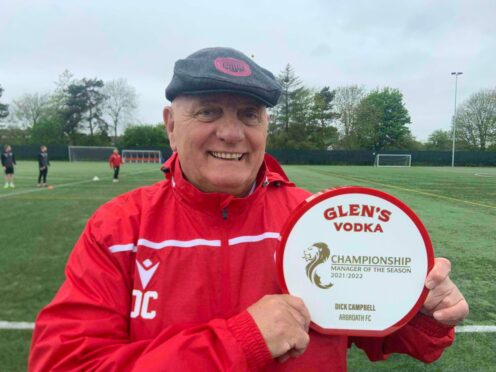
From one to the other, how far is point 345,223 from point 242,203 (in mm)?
374

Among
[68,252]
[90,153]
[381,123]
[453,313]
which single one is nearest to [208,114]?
[453,313]

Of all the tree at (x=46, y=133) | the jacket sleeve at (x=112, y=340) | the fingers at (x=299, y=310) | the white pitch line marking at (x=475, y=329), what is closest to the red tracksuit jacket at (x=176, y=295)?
the jacket sleeve at (x=112, y=340)

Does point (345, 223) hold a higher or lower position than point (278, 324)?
higher

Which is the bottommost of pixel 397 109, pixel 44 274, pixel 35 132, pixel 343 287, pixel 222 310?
pixel 44 274

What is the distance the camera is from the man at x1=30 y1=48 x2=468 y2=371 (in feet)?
3.43

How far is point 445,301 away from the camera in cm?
A: 120

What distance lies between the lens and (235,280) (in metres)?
1.28

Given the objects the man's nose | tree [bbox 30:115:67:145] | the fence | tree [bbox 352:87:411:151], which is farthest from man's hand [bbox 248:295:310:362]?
tree [bbox 30:115:67:145]

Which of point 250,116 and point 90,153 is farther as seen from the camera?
point 90,153

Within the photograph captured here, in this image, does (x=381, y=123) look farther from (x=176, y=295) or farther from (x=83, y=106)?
(x=176, y=295)

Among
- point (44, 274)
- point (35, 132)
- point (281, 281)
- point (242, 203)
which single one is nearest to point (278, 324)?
point (281, 281)

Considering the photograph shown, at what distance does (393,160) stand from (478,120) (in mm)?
18456

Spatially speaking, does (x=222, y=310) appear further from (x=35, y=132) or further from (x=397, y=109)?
(x=35, y=132)

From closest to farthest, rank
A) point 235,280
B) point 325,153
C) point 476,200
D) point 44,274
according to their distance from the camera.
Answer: point 235,280, point 44,274, point 476,200, point 325,153
